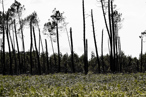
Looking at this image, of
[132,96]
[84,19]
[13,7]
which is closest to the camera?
[132,96]

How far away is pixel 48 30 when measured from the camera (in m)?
46.7

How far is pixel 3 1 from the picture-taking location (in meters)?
33.4

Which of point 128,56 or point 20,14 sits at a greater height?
point 20,14

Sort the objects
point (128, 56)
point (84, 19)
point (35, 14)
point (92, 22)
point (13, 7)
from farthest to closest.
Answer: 1. point (128, 56)
2. point (35, 14)
3. point (13, 7)
4. point (92, 22)
5. point (84, 19)

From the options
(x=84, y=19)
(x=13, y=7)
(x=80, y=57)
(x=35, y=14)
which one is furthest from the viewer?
(x=80, y=57)

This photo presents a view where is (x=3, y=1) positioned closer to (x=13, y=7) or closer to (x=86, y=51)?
(x=13, y=7)

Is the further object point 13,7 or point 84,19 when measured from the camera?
point 13,7

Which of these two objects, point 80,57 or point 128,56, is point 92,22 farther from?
point 80,57

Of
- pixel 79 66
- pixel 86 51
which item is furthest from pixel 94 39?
pixel 79 66

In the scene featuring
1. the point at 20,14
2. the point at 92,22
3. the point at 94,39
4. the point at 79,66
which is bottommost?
the point at 79,66

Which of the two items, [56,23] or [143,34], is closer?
[56,23]

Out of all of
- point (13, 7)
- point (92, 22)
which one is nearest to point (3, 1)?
point (13, 7)

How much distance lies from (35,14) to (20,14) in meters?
4.58

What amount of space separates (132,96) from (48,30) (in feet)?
127
